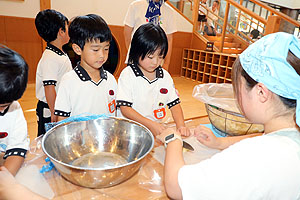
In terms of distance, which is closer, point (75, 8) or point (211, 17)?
point (75, 8)

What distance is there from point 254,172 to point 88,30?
88cm

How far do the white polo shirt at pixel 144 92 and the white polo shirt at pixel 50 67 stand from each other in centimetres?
49

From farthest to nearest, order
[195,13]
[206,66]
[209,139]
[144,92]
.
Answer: [195,13] → [206,66] → [144,92] → [209,139]

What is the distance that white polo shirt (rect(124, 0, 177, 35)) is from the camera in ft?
6.46

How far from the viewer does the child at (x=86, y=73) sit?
0.99 metres

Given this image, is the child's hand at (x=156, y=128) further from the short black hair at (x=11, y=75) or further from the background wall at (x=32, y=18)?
the background wall at (x=32, y=18)

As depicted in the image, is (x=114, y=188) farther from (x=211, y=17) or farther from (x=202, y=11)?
(x=211, y=17)

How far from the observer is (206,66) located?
13.8ft

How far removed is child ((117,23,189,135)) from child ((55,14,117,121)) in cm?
12

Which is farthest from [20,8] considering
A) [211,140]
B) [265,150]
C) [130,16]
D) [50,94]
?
[265,150]

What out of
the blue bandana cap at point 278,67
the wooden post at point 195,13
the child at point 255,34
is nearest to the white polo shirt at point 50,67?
the blue bandana cap at point 278,67

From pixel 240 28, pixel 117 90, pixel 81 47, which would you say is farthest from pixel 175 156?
pixel 240 28

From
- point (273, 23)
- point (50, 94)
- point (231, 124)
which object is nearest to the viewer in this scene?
point (231, 124)

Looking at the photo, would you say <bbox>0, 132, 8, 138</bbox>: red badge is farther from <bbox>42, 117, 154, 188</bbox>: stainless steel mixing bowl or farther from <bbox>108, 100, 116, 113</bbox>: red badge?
<bbox>108, 100, 116, 113</bbox>: red badge
